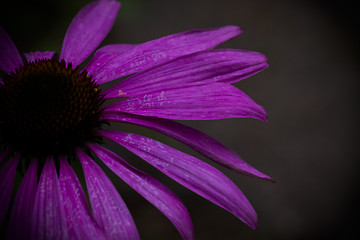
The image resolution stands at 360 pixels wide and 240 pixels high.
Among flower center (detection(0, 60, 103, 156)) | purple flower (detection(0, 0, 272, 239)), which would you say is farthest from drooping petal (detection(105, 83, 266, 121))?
flower center (detection(0, 60, 103, 156))

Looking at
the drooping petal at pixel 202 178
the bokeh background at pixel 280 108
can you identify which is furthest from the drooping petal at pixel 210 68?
the bokeh background at pixel 280 108

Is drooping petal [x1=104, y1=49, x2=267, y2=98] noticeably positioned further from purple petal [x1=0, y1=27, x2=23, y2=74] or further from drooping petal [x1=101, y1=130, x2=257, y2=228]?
purple petal [x1=0, y1=27, x2=23, y2=74]

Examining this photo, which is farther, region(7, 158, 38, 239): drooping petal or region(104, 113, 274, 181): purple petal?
region(104, 113, 274, 181): purple petal

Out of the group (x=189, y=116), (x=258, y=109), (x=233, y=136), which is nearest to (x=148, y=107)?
(x=189, y=116)

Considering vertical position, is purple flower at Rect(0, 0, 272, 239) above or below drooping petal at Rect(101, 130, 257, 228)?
above

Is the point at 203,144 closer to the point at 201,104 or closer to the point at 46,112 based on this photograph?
the point at 201,104

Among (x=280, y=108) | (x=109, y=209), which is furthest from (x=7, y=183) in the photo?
(x=280, y=108)

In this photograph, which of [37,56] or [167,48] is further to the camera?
[37,56]
